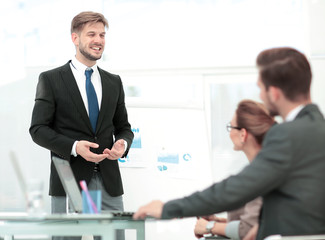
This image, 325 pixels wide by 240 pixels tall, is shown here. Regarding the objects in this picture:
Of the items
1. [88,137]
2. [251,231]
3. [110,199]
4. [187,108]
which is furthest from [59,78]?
[251,231]

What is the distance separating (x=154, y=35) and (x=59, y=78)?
5.13 ft

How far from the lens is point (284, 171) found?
2137mm

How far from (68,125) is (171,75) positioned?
159cm

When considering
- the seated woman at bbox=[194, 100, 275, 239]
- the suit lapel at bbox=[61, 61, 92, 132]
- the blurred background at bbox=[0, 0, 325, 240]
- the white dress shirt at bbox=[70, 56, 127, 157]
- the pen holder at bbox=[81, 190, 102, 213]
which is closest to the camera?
the pen holder at bbox=[81, 190, 102, 213]

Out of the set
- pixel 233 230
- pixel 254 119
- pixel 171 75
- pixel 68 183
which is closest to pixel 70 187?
pixel 68 183

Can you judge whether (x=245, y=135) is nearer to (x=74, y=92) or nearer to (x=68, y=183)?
(x=68, y=183)

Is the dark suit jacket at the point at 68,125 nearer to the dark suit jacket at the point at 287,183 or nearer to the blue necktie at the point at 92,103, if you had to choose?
the blue necktie at the point at 92,103

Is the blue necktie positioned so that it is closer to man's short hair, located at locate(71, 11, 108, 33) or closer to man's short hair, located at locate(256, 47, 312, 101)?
man's short hair, located at locate(71, 11, 108, 33)

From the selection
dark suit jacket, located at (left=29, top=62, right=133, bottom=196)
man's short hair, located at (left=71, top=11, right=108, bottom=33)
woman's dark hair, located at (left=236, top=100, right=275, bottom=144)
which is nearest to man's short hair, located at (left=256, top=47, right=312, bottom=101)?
woman's dark hair, located at (left=236, top=100, right=275, bottom=144)

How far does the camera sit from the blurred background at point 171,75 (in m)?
5.07

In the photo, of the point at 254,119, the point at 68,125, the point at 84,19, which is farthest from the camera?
the point at 84,19

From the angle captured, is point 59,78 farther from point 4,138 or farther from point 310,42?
point 310,42

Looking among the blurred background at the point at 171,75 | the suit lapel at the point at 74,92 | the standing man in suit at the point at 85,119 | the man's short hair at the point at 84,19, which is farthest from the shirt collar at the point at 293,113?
the blurred background at the point at 171,75

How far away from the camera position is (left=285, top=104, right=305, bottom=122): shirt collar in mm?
2281
